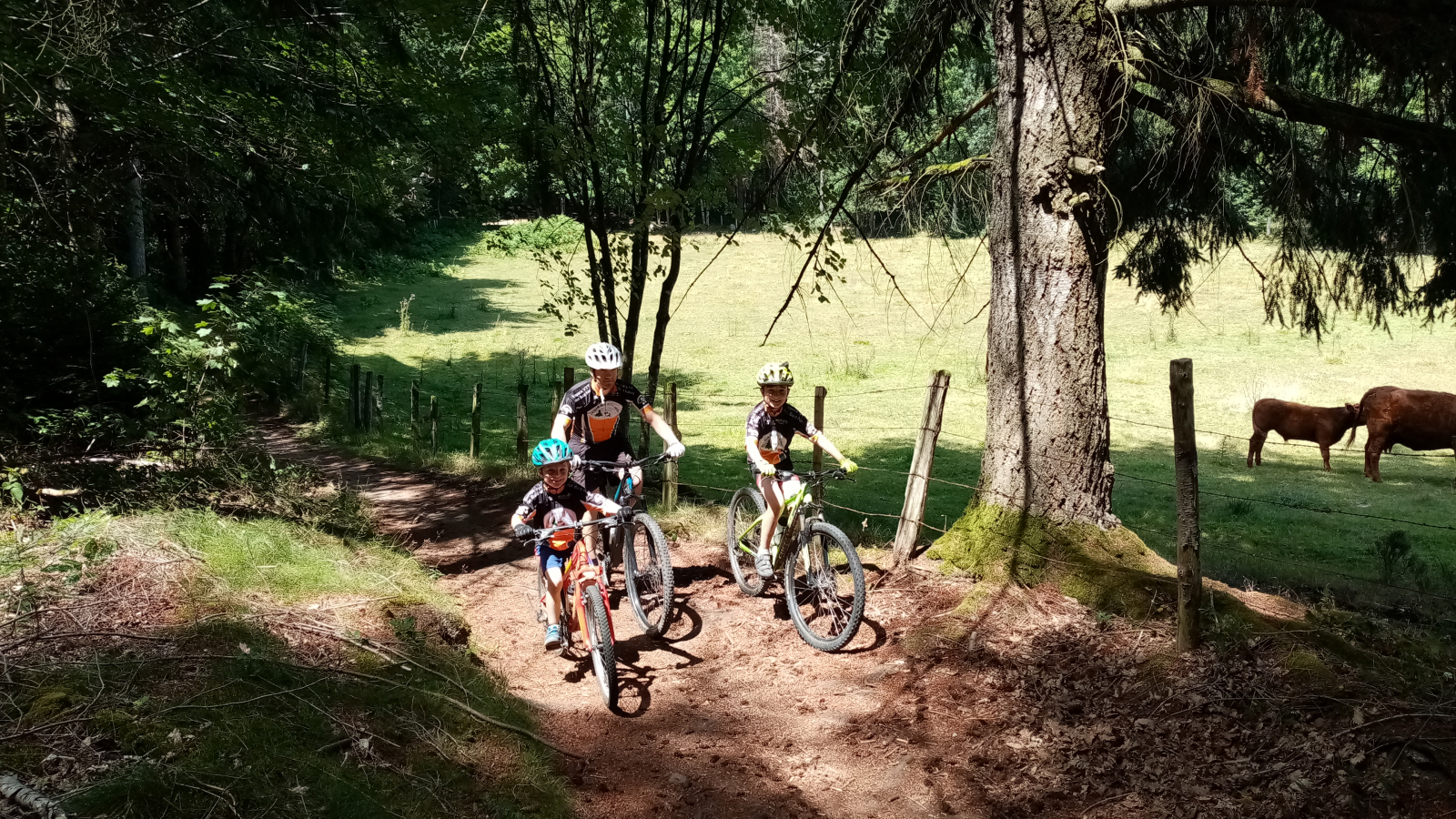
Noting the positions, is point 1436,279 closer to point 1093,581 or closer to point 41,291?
point 1093,581

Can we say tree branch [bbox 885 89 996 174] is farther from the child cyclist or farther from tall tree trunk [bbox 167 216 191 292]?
tall tree trunk [bbox 167 216 191 292]

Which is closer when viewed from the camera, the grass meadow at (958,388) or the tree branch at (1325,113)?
the tree branch at (1325,113)

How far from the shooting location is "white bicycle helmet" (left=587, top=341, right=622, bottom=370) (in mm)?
6891

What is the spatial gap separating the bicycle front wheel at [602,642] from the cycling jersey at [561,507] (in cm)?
43

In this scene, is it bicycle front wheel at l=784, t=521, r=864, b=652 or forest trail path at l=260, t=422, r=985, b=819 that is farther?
bicycle front wheel at l=784, t=521, r=864, b=652

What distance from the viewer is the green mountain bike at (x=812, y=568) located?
6.47 metres

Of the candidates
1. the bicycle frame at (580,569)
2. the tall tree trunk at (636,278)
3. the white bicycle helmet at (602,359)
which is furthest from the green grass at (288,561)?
the tall tree trunk at (636,278)

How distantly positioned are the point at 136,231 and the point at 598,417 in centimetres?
1522

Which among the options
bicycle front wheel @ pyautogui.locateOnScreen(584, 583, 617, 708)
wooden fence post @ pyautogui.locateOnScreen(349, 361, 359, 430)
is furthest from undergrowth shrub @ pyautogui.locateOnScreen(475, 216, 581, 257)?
bicycle front wheel @ pyautogui.locateOnScreen(584, 583, 617, 708)

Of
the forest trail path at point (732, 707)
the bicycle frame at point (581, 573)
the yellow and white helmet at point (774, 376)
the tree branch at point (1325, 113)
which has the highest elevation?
the tree branch at point (1325, 113)

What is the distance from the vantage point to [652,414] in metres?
7.13

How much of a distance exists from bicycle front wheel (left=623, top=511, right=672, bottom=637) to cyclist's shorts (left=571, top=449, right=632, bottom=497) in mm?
421

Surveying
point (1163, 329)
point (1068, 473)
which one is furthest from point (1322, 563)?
point (1163, 329)

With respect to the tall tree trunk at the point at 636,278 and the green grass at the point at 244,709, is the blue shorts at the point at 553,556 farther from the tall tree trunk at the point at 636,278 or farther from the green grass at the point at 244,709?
the tall tree trunk at the point at 636,278
